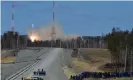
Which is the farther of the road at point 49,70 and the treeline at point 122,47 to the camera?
the treeline at point 122,47

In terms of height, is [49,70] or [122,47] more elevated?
[122,47]

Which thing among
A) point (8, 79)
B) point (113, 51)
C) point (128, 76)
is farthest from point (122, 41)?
point (8, 79)

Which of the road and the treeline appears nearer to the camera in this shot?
the road

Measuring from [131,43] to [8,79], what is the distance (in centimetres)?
4860

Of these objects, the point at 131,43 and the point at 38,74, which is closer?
the point at 38,74

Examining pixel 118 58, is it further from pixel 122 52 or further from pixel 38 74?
pixel 38 74

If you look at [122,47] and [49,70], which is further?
[122,47]

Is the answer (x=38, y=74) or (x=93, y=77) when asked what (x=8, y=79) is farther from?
(x=93, y=77)

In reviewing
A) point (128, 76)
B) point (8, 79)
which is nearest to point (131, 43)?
point (128, 76)

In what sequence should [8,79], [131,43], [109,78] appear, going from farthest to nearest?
[131,43] < [109,78] < [8,79]

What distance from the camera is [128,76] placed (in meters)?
59.4

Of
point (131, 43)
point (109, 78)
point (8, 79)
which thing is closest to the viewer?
point (8, 79)

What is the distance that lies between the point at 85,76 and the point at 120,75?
5477 mm

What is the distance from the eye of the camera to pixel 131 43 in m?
92.8
